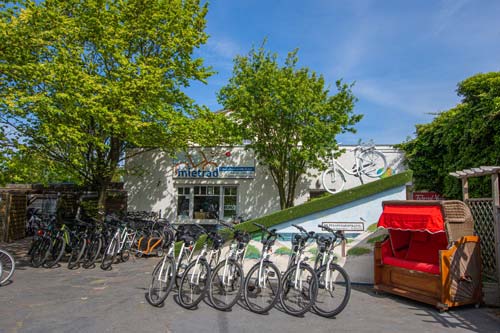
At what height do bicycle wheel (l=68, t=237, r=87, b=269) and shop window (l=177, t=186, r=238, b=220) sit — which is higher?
shop window (l=177, t=186, r=238, b=220)

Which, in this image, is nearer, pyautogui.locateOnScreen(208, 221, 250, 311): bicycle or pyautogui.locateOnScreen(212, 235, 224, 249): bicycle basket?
pyautogui.locateOnScreen(208, 221, 250, 311): bicycle

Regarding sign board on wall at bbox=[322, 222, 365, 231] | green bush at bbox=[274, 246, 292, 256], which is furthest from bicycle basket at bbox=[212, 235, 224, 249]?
sign board on wall at bbox=[322, 222, 365, 231]

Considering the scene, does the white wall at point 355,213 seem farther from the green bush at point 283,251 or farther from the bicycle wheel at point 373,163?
the bicycle wheel at point 373,163

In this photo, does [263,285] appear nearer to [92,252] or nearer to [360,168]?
[92,252]

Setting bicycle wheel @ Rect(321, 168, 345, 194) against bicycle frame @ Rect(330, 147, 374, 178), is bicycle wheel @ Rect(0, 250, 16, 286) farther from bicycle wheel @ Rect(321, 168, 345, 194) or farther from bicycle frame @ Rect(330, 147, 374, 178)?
bicycle frame @ Rect(330, 147, 374, 178)

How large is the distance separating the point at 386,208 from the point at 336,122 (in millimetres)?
7888

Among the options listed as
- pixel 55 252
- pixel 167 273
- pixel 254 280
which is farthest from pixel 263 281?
pixel 55 252

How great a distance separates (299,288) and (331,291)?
1.52 feet

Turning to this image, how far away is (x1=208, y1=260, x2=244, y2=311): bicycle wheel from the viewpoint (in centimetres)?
528

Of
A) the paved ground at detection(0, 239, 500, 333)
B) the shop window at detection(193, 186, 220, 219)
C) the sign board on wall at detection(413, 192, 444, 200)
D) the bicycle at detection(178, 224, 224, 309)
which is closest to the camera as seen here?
the paved ground at detection(0, 239, 500, 333)

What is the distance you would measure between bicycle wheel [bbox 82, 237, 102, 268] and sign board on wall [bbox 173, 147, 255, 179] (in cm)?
722

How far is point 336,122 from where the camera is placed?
13.7m

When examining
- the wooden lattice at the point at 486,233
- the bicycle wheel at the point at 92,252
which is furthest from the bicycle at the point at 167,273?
the wooden lattice at the point at 486,233

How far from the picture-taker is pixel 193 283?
5.43 m
